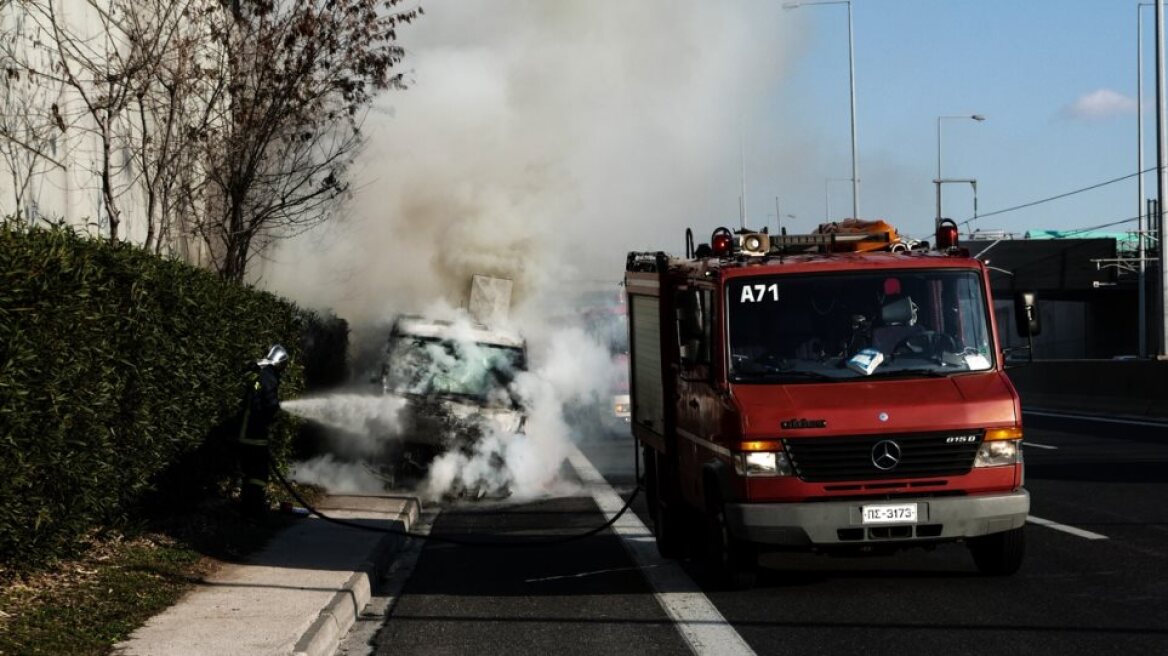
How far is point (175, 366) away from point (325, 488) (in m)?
7.02

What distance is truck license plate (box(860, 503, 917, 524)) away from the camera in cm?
1011

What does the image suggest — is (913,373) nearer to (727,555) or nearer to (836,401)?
(836,401)

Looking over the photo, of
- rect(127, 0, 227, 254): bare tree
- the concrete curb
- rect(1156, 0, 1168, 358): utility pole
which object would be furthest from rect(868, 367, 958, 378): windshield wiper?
rect(1156, 0, 1168, 358): utility pole

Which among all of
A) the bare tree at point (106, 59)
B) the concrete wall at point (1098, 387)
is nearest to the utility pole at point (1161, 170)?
the concrete wall at point (1098, 387)

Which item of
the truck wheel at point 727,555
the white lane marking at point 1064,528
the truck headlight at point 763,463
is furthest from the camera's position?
the white lane marking at point 1064,528

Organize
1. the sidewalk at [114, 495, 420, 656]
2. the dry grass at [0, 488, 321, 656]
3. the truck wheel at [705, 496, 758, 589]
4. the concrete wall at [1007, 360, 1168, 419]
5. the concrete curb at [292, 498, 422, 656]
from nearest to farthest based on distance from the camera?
1. the dry grass at [0, 488, 321, 656]
2. the sidewalk at [114, 495, 420, 656]
3. the concrete curb at [292, 498, 422, 656]
4. the truck wheel at [705, 496, 758, 589]
5. the concrete wall at [1007, 360, 1168, 419]

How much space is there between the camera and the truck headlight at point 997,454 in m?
10.3

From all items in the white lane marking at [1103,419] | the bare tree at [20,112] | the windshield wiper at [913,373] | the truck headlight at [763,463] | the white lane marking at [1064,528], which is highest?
the bare tree at [20,112]

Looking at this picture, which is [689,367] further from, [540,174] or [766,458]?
[540,174]

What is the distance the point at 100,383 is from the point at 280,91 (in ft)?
35.1

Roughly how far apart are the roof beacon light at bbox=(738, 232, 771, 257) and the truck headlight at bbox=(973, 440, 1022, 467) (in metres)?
2.35

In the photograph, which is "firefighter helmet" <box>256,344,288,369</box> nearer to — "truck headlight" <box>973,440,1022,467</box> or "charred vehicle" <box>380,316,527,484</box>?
"charred vehicle" <box>380,316,527,484</box>

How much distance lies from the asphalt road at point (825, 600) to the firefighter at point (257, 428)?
1672mm

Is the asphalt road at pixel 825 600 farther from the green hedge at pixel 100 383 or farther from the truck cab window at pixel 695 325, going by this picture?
the green hedge at pixel 100 383
